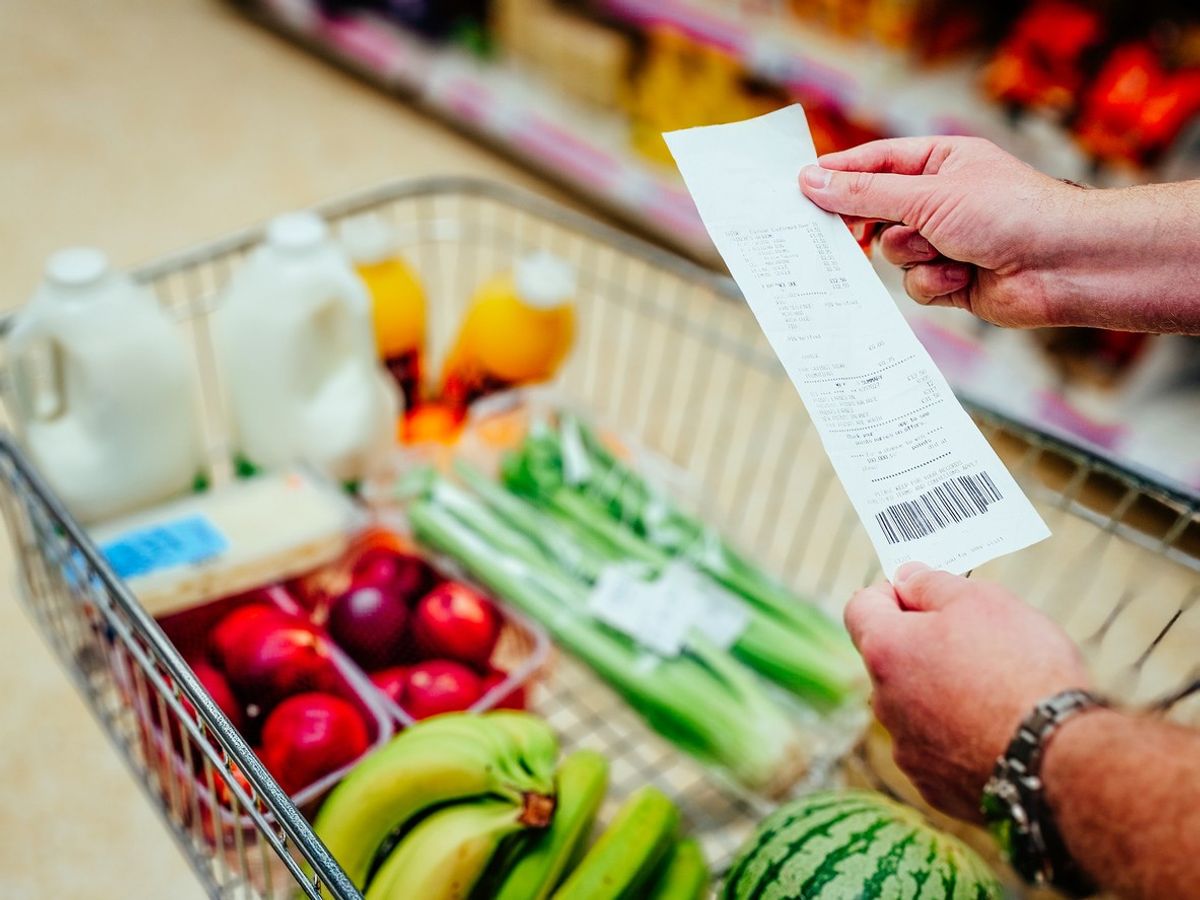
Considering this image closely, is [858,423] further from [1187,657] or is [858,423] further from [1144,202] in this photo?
[1187,657]

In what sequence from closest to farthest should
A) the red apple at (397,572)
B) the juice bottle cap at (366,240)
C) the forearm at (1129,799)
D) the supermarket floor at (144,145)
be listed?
the forearm at (1129,799), the red apple at (397,572), the juice bottle cap at (366,240), the supermarket floor at (144,145)

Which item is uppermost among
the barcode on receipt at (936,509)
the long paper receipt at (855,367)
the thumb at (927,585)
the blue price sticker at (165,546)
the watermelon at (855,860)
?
the long paper receipt at (855,367)

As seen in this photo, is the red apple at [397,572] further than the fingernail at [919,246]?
Yes

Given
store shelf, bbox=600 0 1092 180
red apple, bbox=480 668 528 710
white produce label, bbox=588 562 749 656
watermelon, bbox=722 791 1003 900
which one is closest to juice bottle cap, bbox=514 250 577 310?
white produce label, bbox=588 562 749 656

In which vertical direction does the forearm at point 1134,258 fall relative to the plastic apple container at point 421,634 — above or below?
above

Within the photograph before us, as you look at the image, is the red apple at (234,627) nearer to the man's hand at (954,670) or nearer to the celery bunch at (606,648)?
the celery bunch at (606,648)

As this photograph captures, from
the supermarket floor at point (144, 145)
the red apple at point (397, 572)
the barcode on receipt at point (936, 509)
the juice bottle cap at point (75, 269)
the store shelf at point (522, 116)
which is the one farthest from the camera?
the store shelf at point (522, 116)

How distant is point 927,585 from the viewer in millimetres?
602

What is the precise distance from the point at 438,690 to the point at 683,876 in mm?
275

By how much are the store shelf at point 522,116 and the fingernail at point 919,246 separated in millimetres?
1576

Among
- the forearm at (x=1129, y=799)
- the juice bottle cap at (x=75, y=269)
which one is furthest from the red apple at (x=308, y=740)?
the forearm at (x=1129, y=799)

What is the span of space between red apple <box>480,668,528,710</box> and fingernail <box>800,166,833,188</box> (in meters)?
0.57

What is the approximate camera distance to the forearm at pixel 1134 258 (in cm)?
64

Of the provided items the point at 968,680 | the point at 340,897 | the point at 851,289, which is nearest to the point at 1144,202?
the point at 851,289
